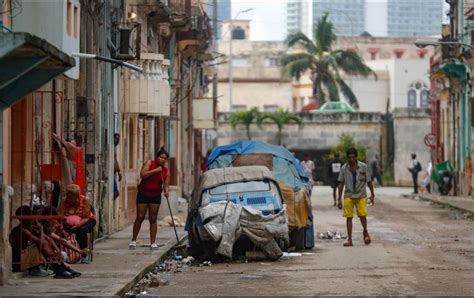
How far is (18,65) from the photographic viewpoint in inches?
567

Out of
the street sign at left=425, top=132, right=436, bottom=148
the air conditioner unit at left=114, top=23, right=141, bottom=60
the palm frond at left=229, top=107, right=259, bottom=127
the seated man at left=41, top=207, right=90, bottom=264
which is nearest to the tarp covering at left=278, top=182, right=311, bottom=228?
the seated man at left=41, top=207, right=90, bottom=264

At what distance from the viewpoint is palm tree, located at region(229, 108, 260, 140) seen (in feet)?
243

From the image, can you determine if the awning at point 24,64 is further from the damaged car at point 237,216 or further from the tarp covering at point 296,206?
the tarp covering at point 296,206

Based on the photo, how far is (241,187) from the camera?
22.4 metres

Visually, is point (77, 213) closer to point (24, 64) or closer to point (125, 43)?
point (24, 64)

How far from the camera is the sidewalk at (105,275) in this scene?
16.0m

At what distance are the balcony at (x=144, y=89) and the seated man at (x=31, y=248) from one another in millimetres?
13067

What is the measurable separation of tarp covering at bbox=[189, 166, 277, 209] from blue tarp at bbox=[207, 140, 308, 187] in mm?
1555

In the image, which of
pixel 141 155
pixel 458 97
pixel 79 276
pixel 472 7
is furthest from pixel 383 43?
pixel 79 276

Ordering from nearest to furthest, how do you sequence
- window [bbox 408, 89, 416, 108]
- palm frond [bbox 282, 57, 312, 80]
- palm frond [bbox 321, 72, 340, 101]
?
palm frond [bbox 282, 57, 312, 80] → palm frond [bbox 321, 72, 340, 101] → window [bbox 408, 89, 416, 108]

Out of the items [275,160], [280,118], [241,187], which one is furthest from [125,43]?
[280,118]

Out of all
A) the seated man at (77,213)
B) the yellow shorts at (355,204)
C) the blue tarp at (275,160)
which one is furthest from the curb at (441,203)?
the seated man at (77,213)

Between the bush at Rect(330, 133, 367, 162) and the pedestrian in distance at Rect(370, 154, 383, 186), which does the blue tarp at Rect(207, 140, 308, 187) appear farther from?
the bush at Rect(330, 133, 367, 162)

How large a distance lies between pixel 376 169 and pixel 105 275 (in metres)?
50.5
